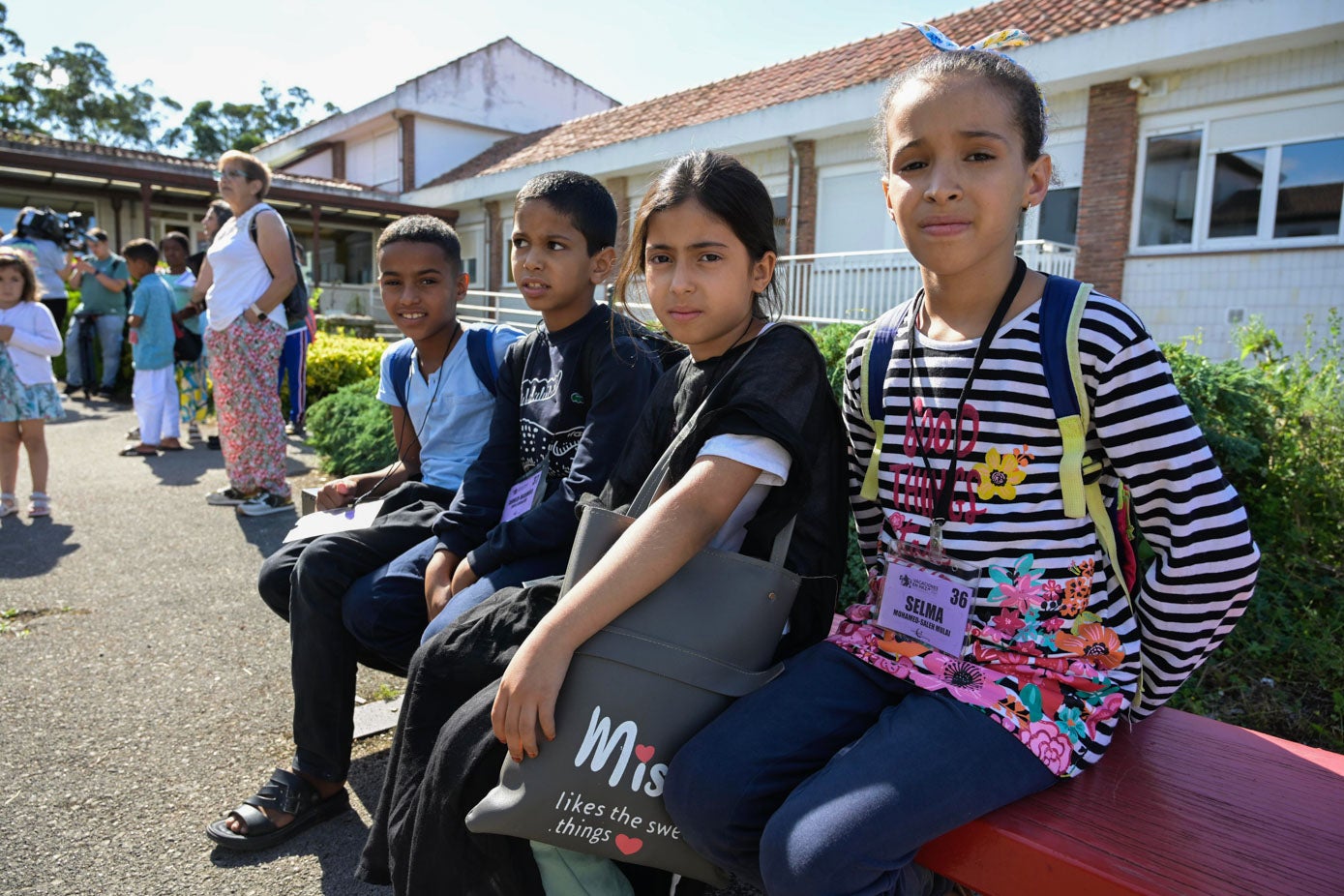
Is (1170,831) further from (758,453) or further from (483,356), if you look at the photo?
(483,356)

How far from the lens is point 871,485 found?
1.88 metres

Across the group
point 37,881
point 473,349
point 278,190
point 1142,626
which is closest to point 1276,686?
point 1142,626

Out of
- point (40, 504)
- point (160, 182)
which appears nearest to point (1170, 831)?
point (40, 504)

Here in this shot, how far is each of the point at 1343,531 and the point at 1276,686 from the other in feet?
2.32

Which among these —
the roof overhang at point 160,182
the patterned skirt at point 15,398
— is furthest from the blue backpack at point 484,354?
the roof overhang at point 160,182

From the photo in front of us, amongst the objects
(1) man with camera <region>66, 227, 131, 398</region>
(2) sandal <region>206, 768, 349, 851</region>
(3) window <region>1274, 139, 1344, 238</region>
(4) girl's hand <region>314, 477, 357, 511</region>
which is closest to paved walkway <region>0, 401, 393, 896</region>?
(2) sandal <region>206, 768, 349, 851</region>

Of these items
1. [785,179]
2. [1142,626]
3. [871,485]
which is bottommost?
[1142,626]

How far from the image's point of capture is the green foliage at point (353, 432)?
601 centimetres

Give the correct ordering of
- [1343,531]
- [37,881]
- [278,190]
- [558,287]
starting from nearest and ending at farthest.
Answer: [37,881] < [558,287] < [1343,531] < [278,190]

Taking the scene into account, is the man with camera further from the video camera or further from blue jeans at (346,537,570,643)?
blue jeans at (346,537,570,643)

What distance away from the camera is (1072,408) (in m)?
1.59

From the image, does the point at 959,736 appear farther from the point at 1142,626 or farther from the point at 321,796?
the point at 321,796

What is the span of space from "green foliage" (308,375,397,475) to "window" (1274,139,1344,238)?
1000 centimetres

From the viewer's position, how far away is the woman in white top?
213 inches
